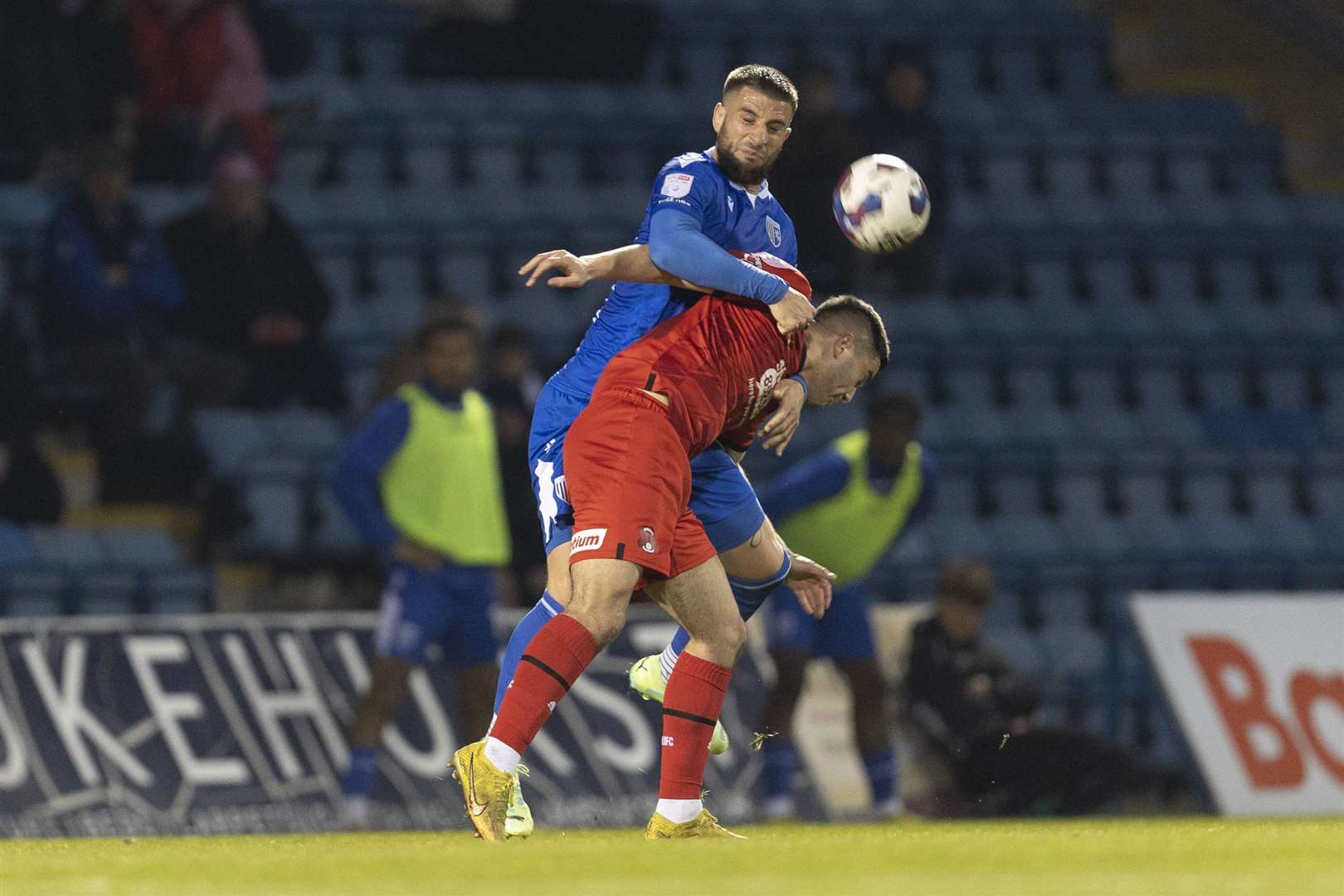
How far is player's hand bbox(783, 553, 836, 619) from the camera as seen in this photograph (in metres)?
6.92

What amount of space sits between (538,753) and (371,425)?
5.46ft

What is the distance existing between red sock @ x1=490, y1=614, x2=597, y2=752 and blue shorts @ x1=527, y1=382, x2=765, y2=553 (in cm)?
43

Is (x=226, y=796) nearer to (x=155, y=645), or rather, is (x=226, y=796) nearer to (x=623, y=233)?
(x=155, y=645)

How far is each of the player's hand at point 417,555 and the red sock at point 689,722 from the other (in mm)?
3549

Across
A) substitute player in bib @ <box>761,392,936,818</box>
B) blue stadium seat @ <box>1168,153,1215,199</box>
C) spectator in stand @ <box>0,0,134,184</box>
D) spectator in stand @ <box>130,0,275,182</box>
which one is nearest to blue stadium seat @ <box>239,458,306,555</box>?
spectator in stand @ <box>130,0,275,182</box>

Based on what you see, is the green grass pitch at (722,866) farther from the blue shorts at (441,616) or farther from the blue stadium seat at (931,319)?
the blue stadium seat at (931,319)

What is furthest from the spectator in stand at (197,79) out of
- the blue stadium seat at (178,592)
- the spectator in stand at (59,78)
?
the blue stadium seat at (178,592)

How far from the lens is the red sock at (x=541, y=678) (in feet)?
20.1

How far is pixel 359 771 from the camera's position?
32.2ft

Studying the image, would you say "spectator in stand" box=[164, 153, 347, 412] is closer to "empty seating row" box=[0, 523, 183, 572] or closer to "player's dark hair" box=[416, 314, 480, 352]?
"empty seating row" box=[0, 523, 183, 572]

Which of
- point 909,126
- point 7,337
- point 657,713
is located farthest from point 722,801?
point 909,126

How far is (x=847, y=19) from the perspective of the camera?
1559cm

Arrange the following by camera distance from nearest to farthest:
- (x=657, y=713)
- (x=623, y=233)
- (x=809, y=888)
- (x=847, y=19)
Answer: (x=809, y=888)
(x=657, y=713)
(x=623, y=233)
(x=847, y=19)

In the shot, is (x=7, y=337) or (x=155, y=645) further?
(x=7, y=337)
